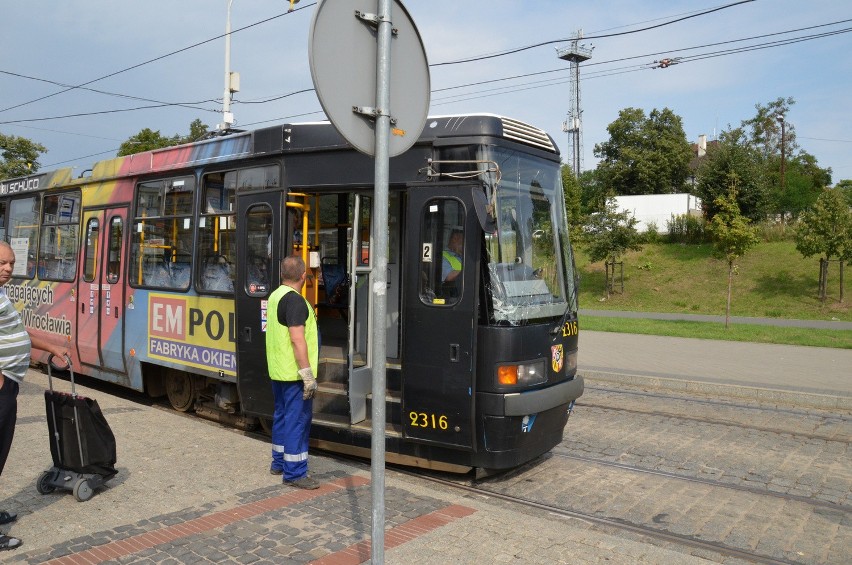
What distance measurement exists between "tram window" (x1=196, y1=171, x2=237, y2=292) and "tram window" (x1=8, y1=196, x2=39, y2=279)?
5.24 metres

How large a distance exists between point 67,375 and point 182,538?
8.41 metres

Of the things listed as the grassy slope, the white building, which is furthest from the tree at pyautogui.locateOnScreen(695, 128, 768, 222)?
the white building

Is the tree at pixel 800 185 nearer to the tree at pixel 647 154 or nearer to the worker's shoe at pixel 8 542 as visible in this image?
the tree at pixel 647 154

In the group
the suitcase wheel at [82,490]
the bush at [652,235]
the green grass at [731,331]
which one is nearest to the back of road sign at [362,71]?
the suitcase wheel at [82,490]

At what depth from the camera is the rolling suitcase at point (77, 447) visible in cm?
522

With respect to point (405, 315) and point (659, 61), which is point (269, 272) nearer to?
point (405, 315)

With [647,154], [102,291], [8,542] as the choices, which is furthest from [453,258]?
[647,154]

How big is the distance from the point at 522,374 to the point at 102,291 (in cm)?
635

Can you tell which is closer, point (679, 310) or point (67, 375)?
point (67, 375)

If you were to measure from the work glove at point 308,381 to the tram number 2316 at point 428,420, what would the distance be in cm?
89

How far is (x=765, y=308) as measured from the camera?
26766mm

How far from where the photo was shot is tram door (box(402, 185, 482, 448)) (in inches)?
232

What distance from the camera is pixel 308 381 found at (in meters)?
5.75

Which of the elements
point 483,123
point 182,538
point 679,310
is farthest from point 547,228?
point 679,310
